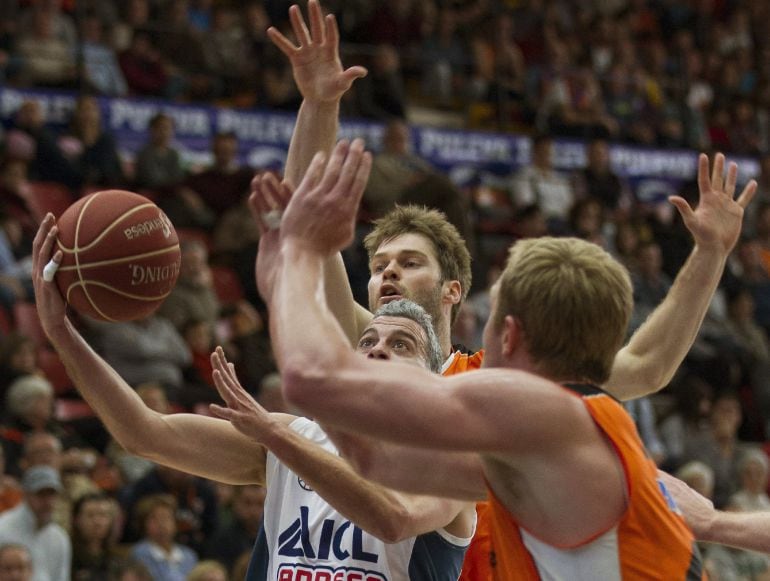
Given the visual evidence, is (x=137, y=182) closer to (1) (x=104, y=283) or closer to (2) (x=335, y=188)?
(1) (x=104, y=283)

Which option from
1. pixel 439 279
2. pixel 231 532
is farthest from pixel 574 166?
pixel 439 279

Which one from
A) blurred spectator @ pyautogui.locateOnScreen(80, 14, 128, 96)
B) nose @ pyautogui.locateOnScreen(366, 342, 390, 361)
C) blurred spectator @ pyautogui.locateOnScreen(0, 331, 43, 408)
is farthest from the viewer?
blurred spectator @ pyautogui.locateOnScreen(80, 14, 128, 96)

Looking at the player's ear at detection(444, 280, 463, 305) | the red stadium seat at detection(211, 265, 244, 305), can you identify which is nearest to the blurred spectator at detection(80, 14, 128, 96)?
the red stadium seat at detection(211, 265, 244, 305)

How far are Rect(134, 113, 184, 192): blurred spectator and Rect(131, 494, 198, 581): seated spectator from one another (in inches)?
166

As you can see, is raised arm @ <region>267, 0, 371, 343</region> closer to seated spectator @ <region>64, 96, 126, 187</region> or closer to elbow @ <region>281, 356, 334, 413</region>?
elbow @ <region>281, 356, 334, 413</region>

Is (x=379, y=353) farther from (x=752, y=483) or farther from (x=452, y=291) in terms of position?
(x=752, y=483)

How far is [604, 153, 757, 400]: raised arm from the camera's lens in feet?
14.7

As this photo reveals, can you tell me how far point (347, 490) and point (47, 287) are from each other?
44.3 inches

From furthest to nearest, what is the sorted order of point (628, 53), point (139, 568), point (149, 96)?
point (628, 53)
point (149, 96)
point (139, 568)

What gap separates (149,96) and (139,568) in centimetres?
646

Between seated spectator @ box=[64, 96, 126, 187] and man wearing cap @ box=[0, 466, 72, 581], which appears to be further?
seated spectator @ box=[64, 96, 126, 187]

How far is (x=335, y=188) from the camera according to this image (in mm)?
2984

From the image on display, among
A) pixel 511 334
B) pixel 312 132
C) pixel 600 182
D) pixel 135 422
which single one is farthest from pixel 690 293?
pixel 600 182

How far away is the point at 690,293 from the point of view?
4.57 m
